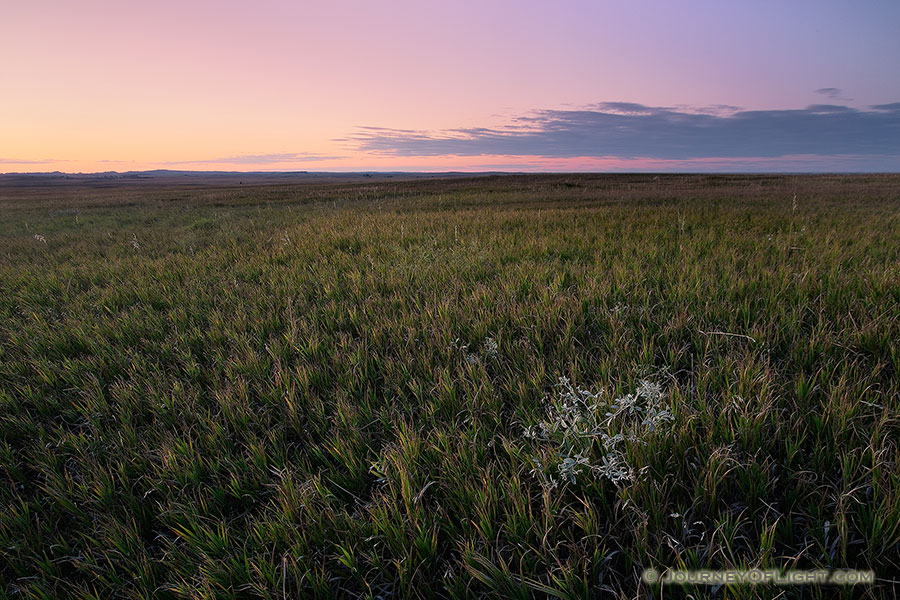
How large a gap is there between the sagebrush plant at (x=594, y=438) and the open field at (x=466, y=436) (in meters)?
0.02

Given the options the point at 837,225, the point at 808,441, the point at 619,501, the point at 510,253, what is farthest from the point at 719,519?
the point at 837,225

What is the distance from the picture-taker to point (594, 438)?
1.63m

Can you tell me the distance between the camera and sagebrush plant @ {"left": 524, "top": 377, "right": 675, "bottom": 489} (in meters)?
1.43

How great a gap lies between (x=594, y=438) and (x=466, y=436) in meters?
0.57

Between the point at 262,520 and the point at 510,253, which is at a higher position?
the point at 510,253

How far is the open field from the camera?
4.17 feet

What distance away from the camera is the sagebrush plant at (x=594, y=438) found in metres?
1.43

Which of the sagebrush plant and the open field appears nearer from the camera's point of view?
the open field

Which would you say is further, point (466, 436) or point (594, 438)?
point (466, 436)

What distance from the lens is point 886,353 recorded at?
213cm

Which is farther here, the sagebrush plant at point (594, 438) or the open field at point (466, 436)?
the sagebrush plant at point (594, 438)

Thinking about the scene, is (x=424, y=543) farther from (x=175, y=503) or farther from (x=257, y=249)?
(x=257, y=249)

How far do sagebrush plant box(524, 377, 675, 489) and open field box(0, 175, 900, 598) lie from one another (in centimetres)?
2

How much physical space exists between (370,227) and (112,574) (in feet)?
25.7
